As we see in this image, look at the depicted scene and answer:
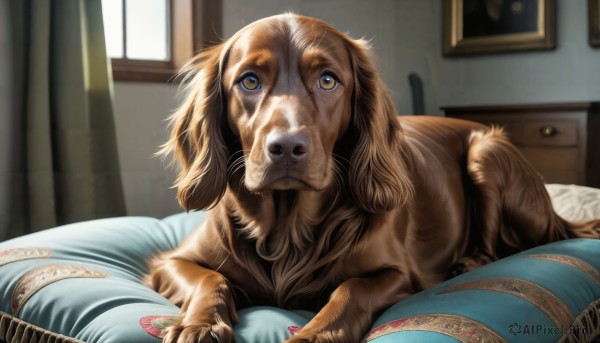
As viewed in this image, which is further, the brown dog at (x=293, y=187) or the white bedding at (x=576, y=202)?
the white bedding at (x=576, y=202)

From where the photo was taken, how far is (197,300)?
54.7 inches

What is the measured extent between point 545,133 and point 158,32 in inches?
82.2

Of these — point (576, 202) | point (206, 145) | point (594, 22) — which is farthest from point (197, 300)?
point (594, 22)

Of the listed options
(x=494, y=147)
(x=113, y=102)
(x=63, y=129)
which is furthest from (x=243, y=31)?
(x=113, y=102)

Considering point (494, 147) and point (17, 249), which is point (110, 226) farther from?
point (494, 147)

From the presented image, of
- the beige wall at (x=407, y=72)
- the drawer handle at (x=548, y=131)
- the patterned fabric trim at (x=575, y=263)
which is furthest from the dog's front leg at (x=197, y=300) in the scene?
the drawer handle at (x=548, y=131)

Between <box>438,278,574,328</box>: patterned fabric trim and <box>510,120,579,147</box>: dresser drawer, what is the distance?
2370 millimetres

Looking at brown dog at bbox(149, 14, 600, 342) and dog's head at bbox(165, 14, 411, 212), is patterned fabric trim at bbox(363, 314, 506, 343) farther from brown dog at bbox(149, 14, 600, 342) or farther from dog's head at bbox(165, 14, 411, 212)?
dog's head at bbox(165, 14, 411, 212)

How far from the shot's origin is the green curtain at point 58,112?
9.29ft

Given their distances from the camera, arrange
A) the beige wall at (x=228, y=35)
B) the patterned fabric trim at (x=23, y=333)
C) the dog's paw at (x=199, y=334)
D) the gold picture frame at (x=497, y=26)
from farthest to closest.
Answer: the gold picture frame at (x=497, y=26) → the beige wall at (x=228, y=35) → the patterned fabric trim at (x=23, y=333) → the dog's paw at (x=199, y=334)

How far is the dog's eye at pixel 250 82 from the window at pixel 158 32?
6.67 ft

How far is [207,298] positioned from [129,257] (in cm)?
71

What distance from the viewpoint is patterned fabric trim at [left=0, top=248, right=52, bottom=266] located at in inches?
69.2

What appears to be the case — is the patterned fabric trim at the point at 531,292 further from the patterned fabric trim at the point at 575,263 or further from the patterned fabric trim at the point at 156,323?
the patterned fabric trim at the point at 156,323
